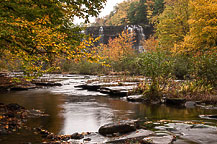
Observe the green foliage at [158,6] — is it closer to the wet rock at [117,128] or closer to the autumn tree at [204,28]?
the autumn tree at [204,28]

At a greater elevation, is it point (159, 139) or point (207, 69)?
point (207, 69)

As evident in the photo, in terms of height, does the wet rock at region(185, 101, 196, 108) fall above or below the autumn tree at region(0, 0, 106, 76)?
below

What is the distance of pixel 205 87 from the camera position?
1241cm

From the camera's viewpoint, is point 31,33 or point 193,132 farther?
point 31,33

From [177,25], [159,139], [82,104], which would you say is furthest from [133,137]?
[177,25]

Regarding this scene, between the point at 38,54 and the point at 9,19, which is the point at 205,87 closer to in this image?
the point at 38,54

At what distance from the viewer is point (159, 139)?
5363 millimetres

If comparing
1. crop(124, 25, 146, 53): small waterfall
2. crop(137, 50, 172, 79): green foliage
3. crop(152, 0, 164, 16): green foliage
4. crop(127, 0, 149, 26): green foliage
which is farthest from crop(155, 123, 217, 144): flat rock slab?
crop(127, 0, 149, 26): green foliage

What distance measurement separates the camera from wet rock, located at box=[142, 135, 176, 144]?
5150 millimetres

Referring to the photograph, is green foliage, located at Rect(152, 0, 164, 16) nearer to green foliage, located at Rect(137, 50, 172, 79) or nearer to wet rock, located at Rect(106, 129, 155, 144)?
green foliage, located at Rect(137, 50, 172, 79)

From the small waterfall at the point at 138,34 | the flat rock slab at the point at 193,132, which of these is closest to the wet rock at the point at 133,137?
the flat rock slab at the point at 193,132

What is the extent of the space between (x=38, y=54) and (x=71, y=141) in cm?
377

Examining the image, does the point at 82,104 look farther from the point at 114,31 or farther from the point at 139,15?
the point at 139,15

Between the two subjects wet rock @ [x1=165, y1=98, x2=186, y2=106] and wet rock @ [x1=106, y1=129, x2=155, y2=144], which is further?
wet rock @ [x1=165, y1=98, x2=186, y2=106]
